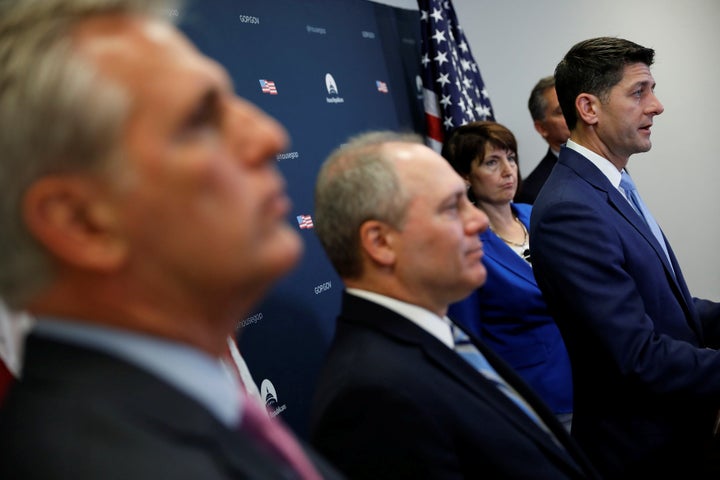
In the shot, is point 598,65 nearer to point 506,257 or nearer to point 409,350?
point 506,257

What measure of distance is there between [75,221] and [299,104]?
2334mm

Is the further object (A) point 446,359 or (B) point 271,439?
(A) point 446,359

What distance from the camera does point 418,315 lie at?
139cm

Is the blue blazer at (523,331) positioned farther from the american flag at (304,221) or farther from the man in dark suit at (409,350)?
the man in dark suit at (409,350)

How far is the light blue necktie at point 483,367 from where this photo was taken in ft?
4.66

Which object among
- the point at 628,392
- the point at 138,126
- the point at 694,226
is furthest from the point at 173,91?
the point at 694,226

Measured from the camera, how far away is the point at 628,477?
6.21 feet

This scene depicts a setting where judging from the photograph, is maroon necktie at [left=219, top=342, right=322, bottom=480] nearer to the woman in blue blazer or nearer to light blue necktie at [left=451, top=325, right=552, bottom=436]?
light blue necktie at [left=451, top=325, right=552, bottom=436]

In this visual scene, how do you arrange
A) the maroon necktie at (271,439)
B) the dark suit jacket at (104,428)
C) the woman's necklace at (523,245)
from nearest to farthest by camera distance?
the dark suit jacket at (104,428) → the maroon necktie at (271,439) → the woman's necklace at (523,245)

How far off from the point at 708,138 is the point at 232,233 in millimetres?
4944

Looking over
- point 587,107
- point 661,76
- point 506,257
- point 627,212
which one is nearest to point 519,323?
point 506,257

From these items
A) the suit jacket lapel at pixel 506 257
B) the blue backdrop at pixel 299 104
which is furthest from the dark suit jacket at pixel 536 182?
the suit jacket lapel at pixel 506 257

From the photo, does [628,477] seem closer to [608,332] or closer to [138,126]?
[608,332]

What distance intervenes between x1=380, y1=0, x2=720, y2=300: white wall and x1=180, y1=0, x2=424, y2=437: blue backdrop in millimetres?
1587
